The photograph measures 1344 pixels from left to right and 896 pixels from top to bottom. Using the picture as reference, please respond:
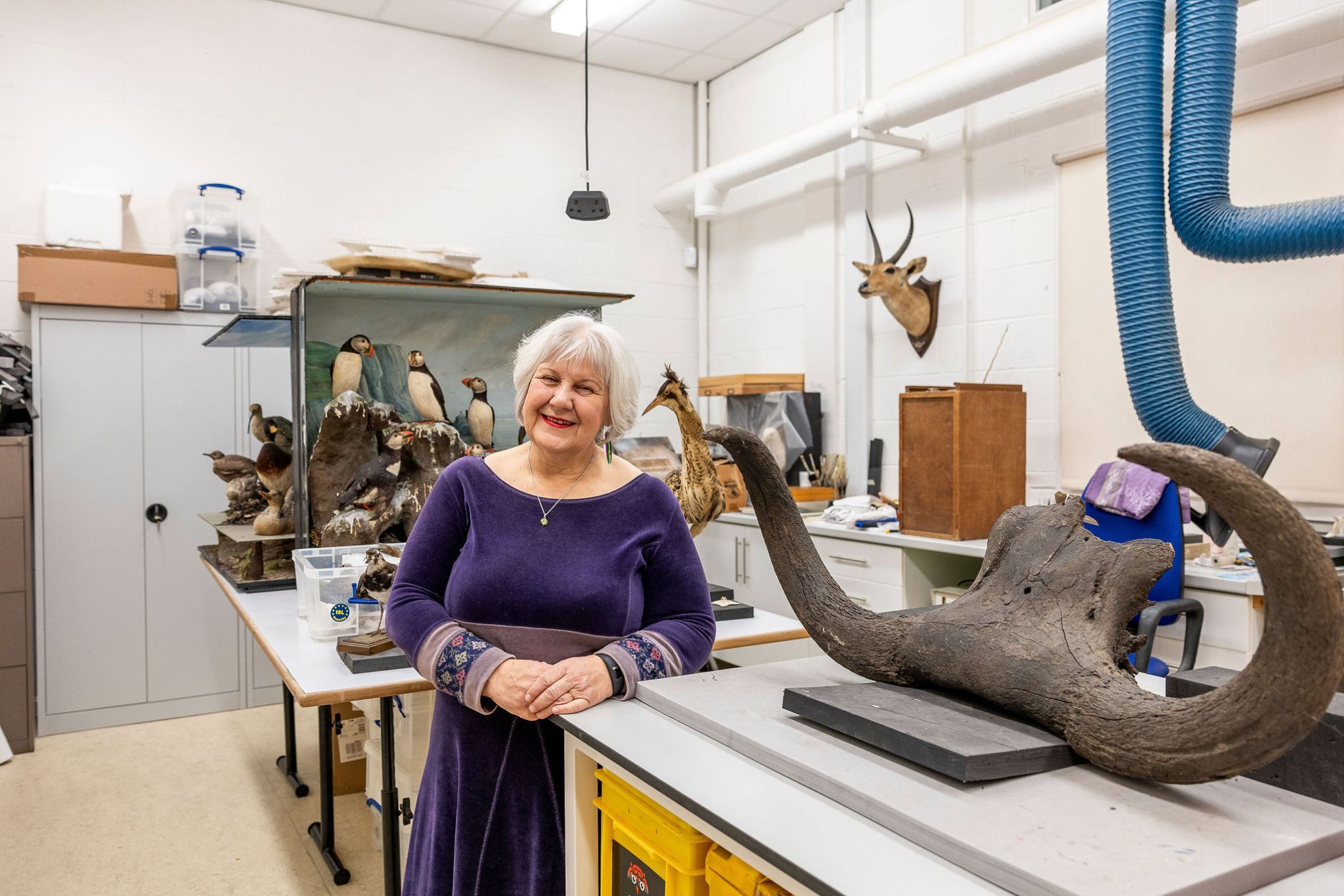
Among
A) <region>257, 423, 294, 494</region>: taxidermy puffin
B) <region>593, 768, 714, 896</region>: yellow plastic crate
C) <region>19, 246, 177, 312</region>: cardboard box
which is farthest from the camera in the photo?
<region>19, 246, 177, 312</region>: cardboard box

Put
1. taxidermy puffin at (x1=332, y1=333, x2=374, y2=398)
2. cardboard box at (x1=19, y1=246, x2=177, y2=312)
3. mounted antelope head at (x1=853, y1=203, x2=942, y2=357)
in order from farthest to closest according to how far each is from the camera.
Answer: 1. mounted antelope head at (x1=853, y1=203, x2=942, y2=357)
2. cardboard box at (x1=19, y1=246, x2=177, y2=312)
3. taxidermy puffin at (x1=332, y1=333, x2=374, y2=398)

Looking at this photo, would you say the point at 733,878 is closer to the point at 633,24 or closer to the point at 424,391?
the point at 424,391

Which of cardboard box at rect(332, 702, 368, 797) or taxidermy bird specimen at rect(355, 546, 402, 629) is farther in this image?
cardboard box at rect(332, 702, 368, 797)

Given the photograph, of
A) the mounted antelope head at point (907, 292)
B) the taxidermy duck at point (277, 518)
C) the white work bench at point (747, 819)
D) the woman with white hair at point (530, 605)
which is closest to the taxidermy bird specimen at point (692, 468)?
the woman with white hair at point (530, 605)

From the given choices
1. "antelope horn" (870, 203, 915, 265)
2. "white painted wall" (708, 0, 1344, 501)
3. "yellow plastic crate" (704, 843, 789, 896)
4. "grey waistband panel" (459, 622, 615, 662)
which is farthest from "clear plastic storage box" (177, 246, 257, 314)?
"yellow plastic crate" (704, 843, 789, 896)

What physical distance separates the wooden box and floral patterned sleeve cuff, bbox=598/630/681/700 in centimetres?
208

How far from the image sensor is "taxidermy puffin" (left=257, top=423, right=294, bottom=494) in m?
3.41

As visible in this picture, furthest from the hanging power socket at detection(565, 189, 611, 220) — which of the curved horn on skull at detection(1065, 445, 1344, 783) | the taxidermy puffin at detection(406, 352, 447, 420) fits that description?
the curved horn on skull at detection(1065, 445, 1344, 783)

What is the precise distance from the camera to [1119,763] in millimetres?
987

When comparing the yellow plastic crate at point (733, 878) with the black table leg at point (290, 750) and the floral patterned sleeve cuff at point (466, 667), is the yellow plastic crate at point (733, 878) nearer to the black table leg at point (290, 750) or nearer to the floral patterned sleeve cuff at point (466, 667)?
the floral patterned sleeve cuff at point (466, 667)

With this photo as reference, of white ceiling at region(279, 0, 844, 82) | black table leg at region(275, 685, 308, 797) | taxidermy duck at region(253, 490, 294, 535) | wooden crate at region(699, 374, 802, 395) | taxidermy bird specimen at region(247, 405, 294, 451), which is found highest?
white ceiling at region(279, 0, 844, 82)

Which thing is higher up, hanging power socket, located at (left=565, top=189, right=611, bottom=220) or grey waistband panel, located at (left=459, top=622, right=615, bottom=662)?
hanging power socket, located at (left=565, top=189, right=611, bottom=220)

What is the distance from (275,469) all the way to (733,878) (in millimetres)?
2768

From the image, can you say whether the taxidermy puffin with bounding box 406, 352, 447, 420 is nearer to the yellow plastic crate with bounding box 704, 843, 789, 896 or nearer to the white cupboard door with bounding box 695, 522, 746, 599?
the white cupboard door with bounding box 695, 522, 746, 599
